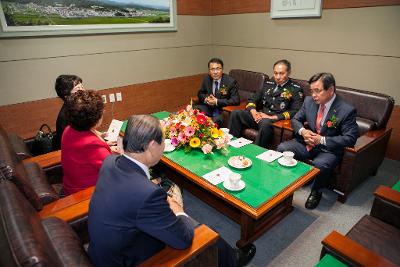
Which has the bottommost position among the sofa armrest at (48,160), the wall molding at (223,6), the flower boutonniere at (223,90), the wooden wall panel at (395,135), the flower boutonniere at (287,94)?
the wooden wall panel at (395,135)

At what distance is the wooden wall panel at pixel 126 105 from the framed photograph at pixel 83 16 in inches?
31.2

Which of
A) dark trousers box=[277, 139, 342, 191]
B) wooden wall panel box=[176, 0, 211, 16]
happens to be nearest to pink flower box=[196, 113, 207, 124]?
dark trousers box=[277, 139, 342, 191]

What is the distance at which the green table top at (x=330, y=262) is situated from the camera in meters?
1.31

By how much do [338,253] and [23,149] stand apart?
229 cm

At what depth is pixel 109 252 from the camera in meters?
1.14

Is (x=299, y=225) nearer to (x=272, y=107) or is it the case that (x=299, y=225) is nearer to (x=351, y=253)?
(x=351, y=253)

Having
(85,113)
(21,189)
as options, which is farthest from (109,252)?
(85,113)

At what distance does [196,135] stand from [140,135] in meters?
1.16

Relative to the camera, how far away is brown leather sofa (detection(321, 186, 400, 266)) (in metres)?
1.29

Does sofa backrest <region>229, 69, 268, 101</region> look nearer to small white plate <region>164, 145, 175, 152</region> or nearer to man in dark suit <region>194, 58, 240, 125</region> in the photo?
man in dark suit <region>194, 58, 240, 125</region>

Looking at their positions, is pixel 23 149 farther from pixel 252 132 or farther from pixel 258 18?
pixel 258 18

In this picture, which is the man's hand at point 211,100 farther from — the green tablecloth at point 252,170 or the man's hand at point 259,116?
the green tablecloth at point 252,170

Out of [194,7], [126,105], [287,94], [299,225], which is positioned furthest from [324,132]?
[194,7]

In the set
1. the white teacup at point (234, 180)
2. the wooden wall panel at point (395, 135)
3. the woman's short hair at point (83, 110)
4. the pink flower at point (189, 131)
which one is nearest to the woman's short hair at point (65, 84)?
the woman's short hair at point (83, 110)
